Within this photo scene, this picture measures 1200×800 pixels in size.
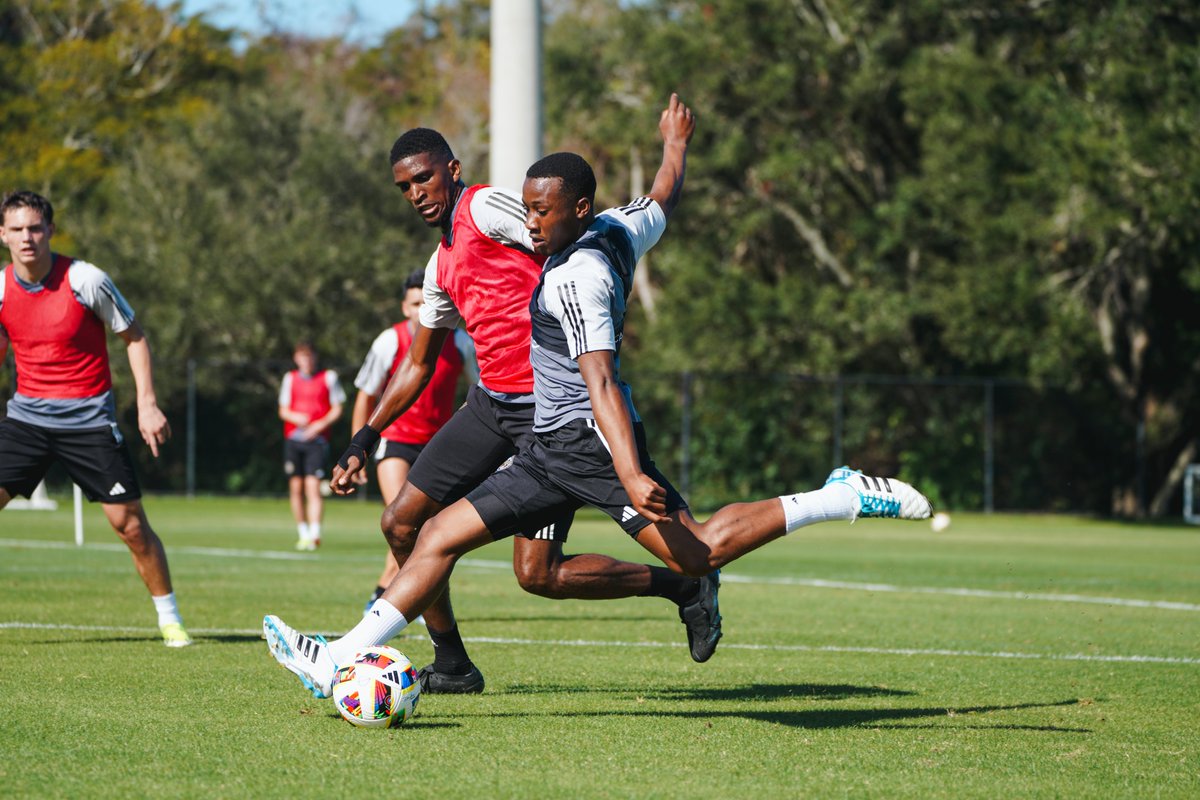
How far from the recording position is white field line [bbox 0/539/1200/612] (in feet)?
43.9

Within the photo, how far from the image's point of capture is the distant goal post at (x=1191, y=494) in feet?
103

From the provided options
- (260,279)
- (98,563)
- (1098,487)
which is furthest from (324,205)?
(98,563)

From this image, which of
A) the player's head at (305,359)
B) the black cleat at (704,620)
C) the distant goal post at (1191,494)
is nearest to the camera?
the black cleat at (704,620)

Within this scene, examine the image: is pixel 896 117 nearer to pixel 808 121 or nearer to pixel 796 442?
pixel 808 121

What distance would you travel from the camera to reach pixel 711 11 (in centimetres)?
3228

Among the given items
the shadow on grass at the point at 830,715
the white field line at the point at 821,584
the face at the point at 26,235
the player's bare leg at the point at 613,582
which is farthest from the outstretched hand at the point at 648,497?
the white field line at the point at 821,584

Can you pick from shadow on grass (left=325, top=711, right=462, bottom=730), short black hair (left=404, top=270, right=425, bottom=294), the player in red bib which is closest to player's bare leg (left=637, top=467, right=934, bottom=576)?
the player in red bib

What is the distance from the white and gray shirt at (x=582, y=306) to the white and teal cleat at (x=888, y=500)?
965 millimetres

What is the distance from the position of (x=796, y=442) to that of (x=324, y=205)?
12.5 m

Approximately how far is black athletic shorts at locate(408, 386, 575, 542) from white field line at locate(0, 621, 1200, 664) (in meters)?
2.46

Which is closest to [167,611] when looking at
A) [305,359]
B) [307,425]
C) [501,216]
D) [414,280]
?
[414,280]

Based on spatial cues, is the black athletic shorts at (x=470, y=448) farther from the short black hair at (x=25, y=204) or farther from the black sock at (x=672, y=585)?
the short black hair at (x=25, y=204)

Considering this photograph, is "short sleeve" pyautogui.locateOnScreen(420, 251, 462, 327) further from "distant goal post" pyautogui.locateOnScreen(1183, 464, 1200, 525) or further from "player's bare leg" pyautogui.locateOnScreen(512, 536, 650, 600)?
"distant goal post" pyautogui.locateOnScreen(1183, 464, 1200, 525)

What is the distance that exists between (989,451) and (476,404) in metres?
26.5
